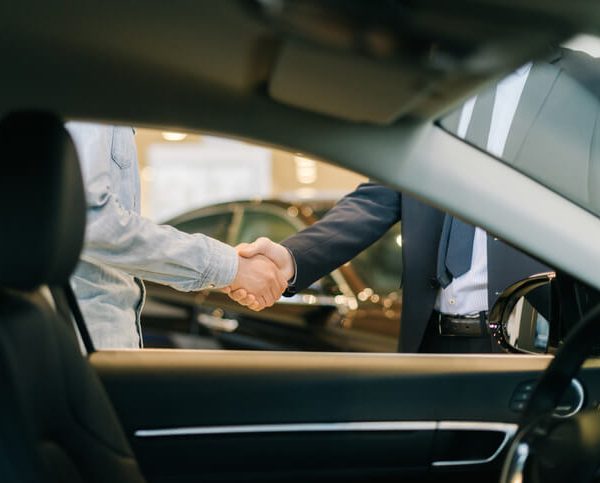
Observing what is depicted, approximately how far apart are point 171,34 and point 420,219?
1.44m

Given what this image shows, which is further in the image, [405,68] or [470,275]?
[470,275]

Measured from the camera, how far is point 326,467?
82.0 inches

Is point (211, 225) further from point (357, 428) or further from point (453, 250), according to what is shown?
point (357, 428)

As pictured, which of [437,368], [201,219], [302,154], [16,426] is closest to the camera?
[16,426]

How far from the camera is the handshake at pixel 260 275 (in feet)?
7.51

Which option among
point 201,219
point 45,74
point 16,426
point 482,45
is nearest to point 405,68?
point 482,45

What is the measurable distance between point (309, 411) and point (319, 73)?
3.30 ft

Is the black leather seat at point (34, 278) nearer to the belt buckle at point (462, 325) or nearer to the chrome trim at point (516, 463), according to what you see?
the chrome trim at point (516, 463)

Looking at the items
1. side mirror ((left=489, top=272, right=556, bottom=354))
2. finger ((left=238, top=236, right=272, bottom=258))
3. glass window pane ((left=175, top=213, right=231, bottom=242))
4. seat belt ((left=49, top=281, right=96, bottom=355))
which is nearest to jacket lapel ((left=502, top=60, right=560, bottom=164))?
side mirror ((left=489, top=272, right=556, bottom=354))

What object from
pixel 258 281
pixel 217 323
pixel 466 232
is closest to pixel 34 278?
pixel 258 281

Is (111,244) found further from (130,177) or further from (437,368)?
(437,368)

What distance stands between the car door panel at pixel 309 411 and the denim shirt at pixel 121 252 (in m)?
0.13

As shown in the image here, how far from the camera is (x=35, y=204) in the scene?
1.30 m

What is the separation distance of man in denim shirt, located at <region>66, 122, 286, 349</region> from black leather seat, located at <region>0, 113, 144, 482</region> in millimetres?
494
